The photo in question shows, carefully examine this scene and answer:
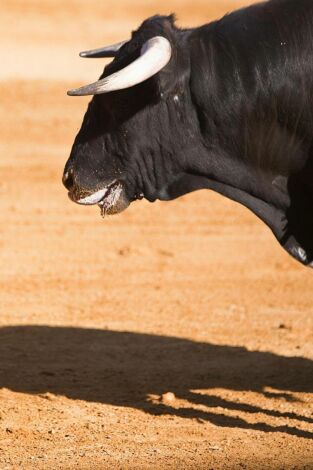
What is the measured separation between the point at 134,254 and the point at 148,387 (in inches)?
155

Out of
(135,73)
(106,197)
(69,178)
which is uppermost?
(135,73)

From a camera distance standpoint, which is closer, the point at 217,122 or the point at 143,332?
the point at 217,122

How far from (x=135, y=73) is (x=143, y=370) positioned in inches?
118

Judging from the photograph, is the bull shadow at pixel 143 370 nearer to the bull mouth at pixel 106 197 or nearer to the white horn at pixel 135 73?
the bull mouth at pixel 106 197

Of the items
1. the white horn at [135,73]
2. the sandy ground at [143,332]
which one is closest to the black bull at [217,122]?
the white horn at [135,73]

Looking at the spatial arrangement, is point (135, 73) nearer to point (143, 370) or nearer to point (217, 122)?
point (217, 122)

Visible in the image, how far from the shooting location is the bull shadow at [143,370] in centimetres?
841

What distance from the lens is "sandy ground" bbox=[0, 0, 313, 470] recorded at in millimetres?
7504

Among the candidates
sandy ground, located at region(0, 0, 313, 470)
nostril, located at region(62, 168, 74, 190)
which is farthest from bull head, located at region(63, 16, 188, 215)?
sandy ground, located at region(0, 0, 313, 470)

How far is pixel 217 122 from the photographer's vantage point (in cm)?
732

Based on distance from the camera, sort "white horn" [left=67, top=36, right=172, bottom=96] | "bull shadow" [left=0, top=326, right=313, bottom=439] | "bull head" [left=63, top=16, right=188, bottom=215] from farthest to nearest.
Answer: "bull shadow" [left=0, top=326, right=313, bottom=439], "bull head" [left=63, top=16, right=188, bottom=215], "white horn" [left=67, top=36, right=172, bottom=96]

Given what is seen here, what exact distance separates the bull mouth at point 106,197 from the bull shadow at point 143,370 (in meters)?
1.49

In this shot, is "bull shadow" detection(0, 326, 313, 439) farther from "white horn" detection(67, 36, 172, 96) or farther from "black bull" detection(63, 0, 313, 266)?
"white horn" detection(67, 36, 172, 96)

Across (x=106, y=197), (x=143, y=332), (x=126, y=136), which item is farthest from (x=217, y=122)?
(x=143, y=332)
